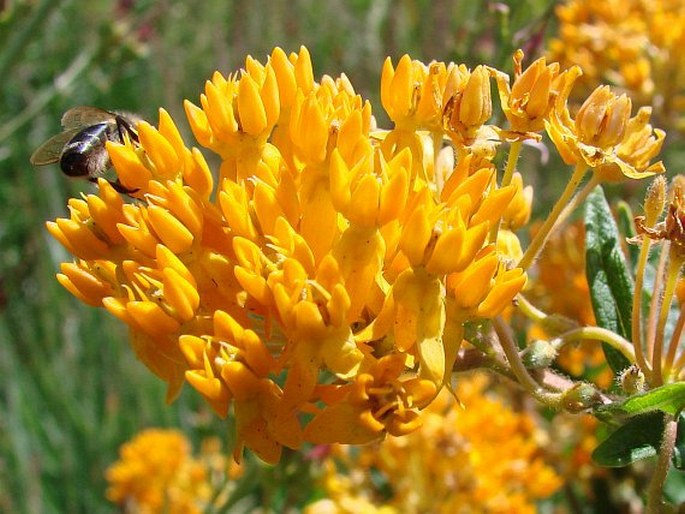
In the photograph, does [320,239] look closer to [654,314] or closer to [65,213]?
[654,314]

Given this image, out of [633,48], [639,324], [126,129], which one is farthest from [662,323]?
[633,48]

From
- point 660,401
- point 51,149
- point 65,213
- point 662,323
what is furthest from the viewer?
point 65,213

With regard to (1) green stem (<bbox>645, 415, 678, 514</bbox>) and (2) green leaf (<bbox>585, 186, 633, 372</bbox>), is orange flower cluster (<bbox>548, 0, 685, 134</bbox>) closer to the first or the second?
(2) green leaf (<bbox>585, 186, 633, 372</bbox>)

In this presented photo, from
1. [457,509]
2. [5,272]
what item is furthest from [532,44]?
[5,272]

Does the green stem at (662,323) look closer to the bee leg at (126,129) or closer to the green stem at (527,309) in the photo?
the green stem at (527,309)

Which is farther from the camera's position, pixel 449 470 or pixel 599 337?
pixel 449 470

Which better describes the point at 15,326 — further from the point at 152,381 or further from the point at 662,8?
the point at 662,8

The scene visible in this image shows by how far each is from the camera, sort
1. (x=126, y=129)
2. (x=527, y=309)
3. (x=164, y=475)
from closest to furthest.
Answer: (x=527, y=309)
(x=126, y=129)
(x=164, y=475)
